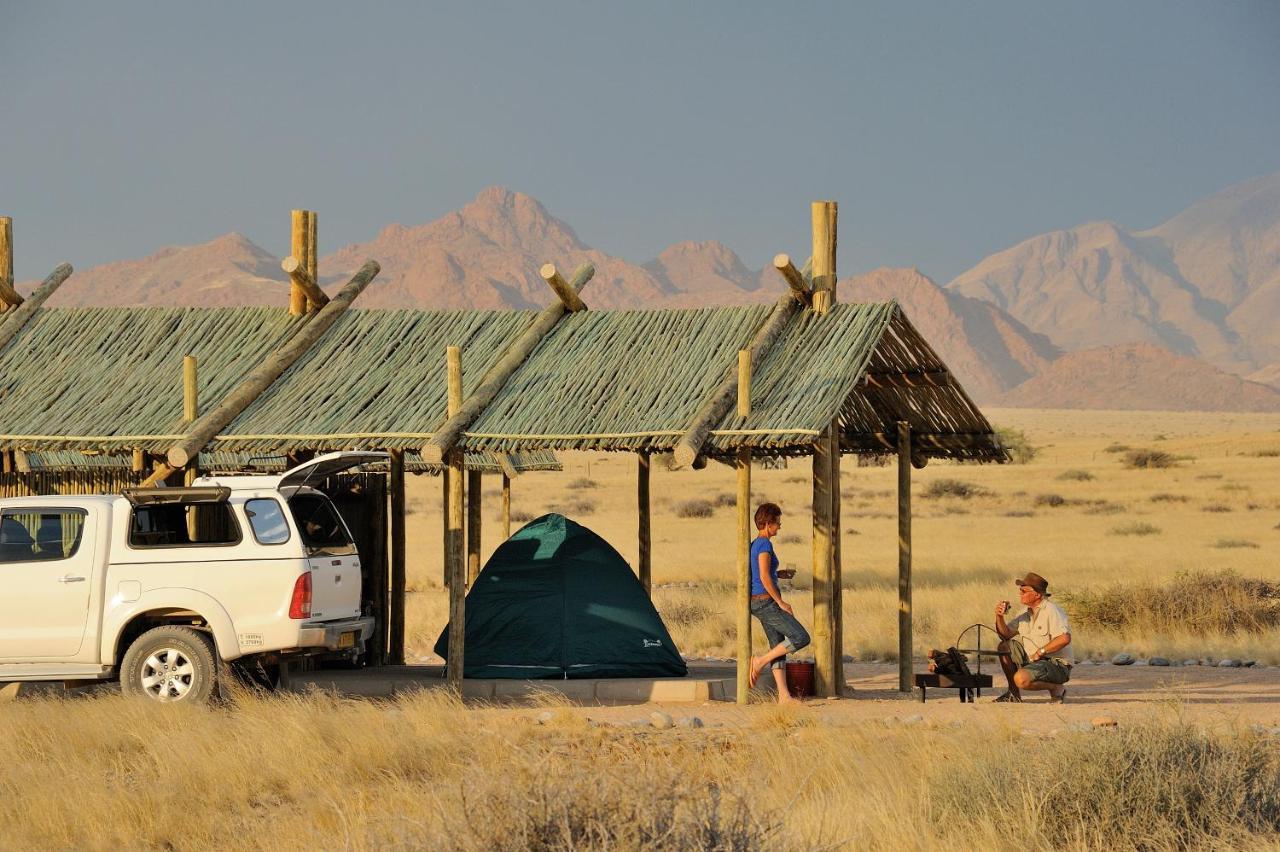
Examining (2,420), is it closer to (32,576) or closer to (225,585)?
(32,576)

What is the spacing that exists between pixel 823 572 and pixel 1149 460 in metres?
49.7

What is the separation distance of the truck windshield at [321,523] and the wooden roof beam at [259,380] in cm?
154

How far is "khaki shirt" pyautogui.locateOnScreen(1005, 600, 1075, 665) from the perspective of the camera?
13625 mm

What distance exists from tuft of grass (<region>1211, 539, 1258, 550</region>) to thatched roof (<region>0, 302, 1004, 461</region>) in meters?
17.9

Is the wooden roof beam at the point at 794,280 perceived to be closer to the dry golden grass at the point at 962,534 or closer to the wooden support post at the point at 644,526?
the wooden support post at the point at 644,526

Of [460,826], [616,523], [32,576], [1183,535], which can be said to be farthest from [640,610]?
[616,523]

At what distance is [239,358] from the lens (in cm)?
1673

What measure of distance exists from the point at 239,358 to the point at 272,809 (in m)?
7.76

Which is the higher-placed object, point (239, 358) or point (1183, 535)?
point (239, 358)

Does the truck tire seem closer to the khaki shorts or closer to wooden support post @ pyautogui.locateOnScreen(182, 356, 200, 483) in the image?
wooden support post @ pyautogui.locateOnScreen(182, 356, 200, 483)

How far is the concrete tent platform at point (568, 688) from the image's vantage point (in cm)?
1427

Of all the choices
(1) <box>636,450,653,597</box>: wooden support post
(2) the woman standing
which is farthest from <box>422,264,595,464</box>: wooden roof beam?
(2) the woman standing

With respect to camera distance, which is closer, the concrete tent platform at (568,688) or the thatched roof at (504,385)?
Result: the thatched roof at (504,385)

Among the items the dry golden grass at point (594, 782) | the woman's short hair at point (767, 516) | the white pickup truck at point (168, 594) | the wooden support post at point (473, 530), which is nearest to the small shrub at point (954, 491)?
the wooden support post at point (473, 530)
